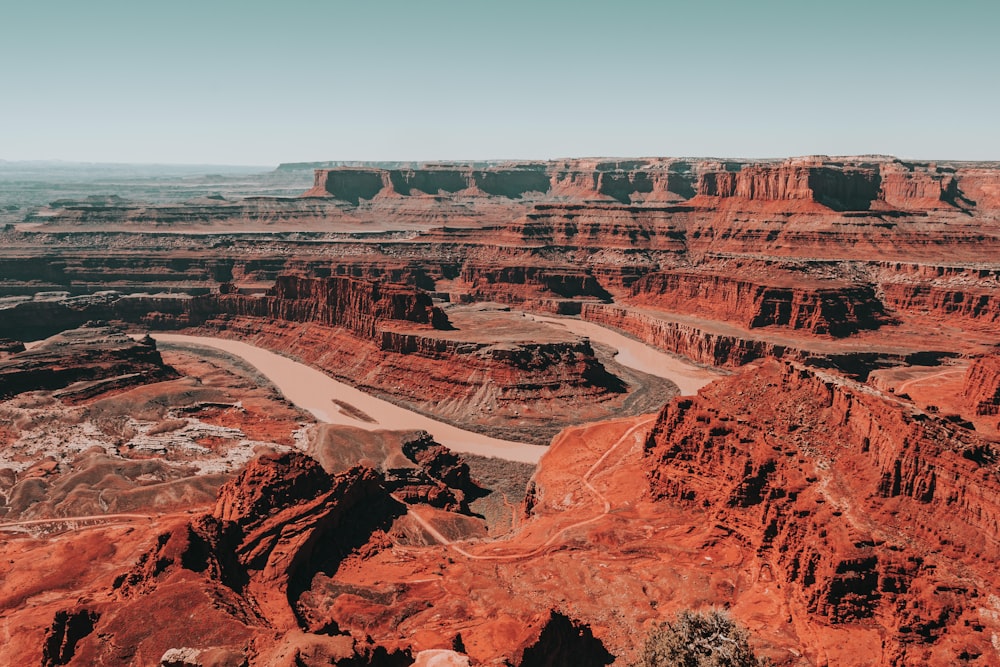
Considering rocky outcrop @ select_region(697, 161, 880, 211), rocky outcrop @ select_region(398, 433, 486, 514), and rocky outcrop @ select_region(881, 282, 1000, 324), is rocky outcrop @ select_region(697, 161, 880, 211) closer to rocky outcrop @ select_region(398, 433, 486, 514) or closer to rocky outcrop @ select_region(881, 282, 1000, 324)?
rocky outcrop @ select_region(881, 282, 1000, 324)

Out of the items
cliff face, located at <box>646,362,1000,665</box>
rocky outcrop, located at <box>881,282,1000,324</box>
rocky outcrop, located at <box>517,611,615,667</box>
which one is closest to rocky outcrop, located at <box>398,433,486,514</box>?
cliff face, located at <box>646,362,1000,665</box>

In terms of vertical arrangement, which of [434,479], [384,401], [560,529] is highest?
[560,529]

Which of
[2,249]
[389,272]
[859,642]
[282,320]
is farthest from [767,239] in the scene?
[2,249]

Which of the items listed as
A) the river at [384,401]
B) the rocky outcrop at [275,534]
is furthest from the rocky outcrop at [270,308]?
the rocky outcrop at [275,534]

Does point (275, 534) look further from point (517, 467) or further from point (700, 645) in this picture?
point (517, 467)

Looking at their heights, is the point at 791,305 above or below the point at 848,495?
below

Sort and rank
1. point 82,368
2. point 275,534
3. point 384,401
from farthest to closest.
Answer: point 384,401
point 82,368
point 275,534

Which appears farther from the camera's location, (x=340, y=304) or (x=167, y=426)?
(x=340, y=304)

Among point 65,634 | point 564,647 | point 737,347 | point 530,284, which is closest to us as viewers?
point 65,634

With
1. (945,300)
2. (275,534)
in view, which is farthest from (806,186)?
(275,534)
